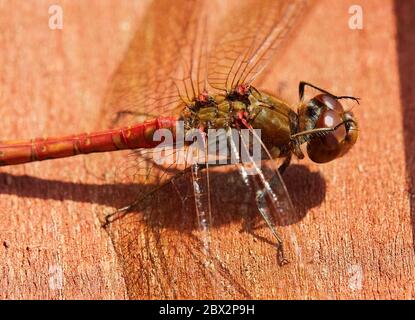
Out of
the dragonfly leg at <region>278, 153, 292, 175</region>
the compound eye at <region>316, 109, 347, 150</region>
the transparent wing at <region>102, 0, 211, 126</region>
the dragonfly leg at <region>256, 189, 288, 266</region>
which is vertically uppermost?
the transparent wing at <region>102, 0, 211, 126</region>

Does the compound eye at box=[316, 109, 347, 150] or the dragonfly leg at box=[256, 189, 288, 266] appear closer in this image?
the dragonfly leg at box=[256, 189, 288, 266]

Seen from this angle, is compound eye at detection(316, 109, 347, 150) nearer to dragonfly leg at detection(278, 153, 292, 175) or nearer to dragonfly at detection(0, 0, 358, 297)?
dragonfly at detection(0, 0, 358, 297)

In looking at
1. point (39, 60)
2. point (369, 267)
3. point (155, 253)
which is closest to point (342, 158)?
point (369, 267)

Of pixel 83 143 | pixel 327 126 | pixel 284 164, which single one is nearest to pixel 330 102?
pixel 327 126

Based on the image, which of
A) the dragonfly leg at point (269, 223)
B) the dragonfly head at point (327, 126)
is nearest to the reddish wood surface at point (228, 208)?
the dragonfly leg at point (269, 223)

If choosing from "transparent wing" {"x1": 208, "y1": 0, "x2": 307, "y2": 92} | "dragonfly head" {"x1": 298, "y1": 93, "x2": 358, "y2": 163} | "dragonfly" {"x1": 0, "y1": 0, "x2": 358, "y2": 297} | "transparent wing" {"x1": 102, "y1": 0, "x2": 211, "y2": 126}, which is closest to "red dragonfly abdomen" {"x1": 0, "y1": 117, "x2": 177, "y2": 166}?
"dragonfly" {"x1": 0, "y1": 0, "x2": 358, "y2": 297}

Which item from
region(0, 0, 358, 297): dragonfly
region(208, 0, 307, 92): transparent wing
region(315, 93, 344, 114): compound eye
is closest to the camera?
region(0, 0, 358, 297): dragonfly
